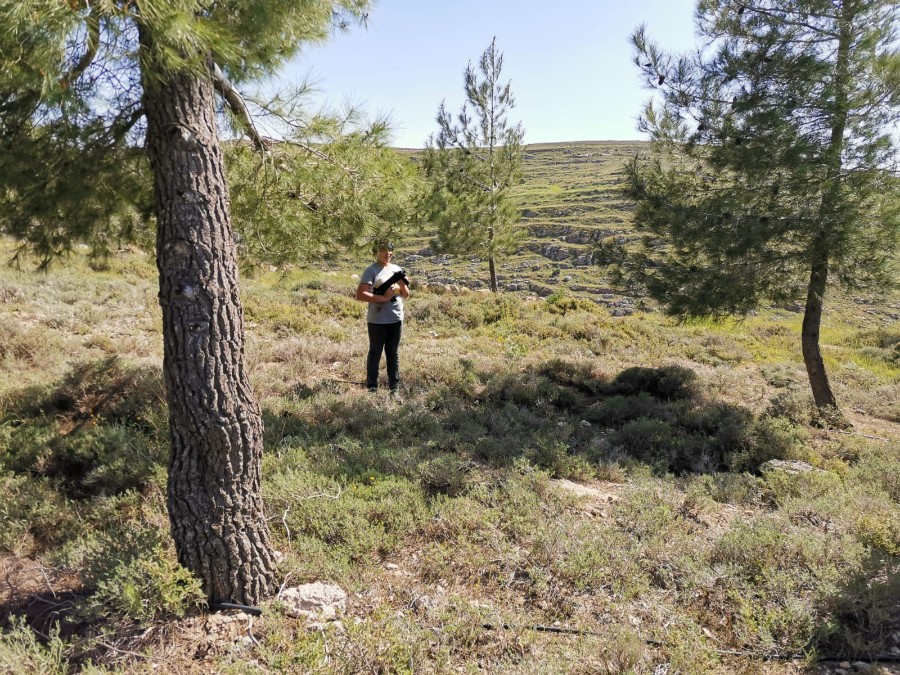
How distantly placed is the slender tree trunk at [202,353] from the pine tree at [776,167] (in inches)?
300

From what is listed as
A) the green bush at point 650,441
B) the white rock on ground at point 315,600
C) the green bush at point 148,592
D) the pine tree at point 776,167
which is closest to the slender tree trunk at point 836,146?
the pine tree at point 776,167

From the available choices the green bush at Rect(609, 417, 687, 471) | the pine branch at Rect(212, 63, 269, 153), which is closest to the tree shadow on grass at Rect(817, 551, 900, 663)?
the green bush at Rect(609, 417, 687, 471)

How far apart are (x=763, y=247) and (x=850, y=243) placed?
110 cm

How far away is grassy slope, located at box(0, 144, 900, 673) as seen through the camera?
2605mm

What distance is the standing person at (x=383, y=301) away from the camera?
6164 millimetres

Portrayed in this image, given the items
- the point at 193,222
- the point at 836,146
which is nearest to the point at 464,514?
the point at 193,222

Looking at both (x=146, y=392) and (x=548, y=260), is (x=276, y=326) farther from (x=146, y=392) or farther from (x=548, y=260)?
(x=548, y=260)

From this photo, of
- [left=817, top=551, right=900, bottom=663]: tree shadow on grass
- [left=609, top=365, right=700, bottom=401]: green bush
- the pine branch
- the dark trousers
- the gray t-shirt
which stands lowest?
[left=817, top=551, right=900, bottom=663]: tree shadow on grass

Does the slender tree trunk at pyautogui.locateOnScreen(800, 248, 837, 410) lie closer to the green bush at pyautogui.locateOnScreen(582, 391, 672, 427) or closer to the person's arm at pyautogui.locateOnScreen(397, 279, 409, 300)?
the green bush at pyautogui.locateOnScreen(582, 391, 672, 427)

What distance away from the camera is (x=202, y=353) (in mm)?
2666

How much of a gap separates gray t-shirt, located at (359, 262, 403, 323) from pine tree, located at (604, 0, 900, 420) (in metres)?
5.07

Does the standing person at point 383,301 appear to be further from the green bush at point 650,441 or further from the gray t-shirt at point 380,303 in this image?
the green bush at point 650,441

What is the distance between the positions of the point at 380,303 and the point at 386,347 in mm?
639

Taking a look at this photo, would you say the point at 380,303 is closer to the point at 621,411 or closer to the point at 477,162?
the point at 621,411
